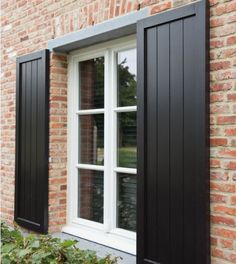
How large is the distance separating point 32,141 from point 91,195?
967mm

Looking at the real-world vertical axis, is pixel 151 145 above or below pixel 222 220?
above

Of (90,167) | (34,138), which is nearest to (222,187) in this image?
(90,167)

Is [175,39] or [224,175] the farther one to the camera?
[175,39]

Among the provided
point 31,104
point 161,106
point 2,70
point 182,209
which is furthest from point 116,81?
point 2,70

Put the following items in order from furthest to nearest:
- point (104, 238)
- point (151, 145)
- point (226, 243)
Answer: point (104, 238) < point (151, 145) < point (226, 243)

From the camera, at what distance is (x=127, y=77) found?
3881 millimetres

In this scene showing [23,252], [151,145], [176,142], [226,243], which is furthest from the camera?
[151,145]

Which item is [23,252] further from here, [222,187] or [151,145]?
[222,187]

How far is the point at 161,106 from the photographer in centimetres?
317

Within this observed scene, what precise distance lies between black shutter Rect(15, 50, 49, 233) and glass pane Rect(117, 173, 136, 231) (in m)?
0.92

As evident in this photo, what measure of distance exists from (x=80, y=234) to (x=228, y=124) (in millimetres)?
2172

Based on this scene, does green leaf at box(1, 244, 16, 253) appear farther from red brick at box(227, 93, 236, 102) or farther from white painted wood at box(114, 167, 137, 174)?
→ red brick at box(227, 93, 236, 102)

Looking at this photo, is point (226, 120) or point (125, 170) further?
point (125, 170)

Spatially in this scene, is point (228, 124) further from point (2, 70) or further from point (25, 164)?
point (2, 70)
